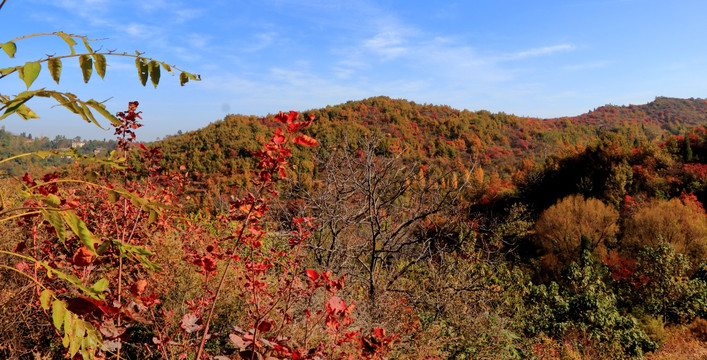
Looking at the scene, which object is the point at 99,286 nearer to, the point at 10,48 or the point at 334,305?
the point at 10,48

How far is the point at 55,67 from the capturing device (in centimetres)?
111

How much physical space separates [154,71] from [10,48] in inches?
15.4

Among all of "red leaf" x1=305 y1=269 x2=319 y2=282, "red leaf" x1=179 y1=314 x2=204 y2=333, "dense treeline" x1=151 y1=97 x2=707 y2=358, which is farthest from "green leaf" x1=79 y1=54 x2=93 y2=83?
"dense treeline" x1=151 y1=97 x2=707 y2=358

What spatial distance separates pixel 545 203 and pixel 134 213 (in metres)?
34.8

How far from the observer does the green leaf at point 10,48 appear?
0.97 meters

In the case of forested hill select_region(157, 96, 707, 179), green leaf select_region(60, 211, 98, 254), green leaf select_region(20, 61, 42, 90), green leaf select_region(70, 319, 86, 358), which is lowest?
green leaf select_region(70, 319, 86, 358)

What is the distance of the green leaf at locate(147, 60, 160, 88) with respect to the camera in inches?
51.5

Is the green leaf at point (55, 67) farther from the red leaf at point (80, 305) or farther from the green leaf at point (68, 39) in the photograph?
the red leaf at point (80, 305)

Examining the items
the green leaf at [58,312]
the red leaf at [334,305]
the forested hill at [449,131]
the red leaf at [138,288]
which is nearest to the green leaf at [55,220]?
the green leaf at [58,312]

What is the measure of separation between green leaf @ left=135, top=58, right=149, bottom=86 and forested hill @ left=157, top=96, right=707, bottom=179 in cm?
3514

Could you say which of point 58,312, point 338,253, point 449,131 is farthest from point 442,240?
point 449,131

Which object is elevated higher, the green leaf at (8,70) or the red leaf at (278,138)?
the green leaf at (8,70)

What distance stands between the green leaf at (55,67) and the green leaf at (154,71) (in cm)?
26

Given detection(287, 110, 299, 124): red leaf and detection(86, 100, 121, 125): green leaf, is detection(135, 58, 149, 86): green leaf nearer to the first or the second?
detection(86, 100, 121, 125): green leaf
